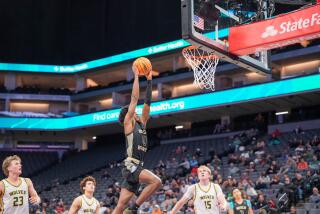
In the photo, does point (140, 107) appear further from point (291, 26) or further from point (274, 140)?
point (291, 26)

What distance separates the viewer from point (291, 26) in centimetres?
982

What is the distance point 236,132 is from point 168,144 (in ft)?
17.2

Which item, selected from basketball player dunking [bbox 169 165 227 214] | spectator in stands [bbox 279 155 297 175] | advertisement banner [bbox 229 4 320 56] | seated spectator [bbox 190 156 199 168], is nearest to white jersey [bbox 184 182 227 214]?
basketball player dunking [bbox 169 165 227 214]

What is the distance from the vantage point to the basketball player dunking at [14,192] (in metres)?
7.25

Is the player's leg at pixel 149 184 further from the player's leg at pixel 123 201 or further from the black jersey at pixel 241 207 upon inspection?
the black jersey at pixel 241 207

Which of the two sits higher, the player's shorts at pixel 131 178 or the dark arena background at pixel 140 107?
the dark arena background at pixel 140 107

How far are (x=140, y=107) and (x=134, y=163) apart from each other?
2317 cm

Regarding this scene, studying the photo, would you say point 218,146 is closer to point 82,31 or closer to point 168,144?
point 168,144

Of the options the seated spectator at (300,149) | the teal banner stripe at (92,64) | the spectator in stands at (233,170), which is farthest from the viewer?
the teal banner stripe at (92,64)

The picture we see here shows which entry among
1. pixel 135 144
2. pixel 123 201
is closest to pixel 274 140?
pixel 135 144

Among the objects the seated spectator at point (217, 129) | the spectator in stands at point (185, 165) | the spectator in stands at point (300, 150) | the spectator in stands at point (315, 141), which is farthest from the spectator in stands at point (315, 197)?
the seated spectator at point (217, 129)

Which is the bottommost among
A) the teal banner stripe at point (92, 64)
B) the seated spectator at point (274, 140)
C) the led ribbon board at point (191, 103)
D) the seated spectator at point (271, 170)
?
the seated spectator at point (271, 170)

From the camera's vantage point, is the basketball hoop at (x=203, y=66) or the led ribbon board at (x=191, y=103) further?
the led ribbon board at (x=191, y=103)

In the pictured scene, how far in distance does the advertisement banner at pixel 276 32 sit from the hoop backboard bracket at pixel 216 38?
0.20 meters
